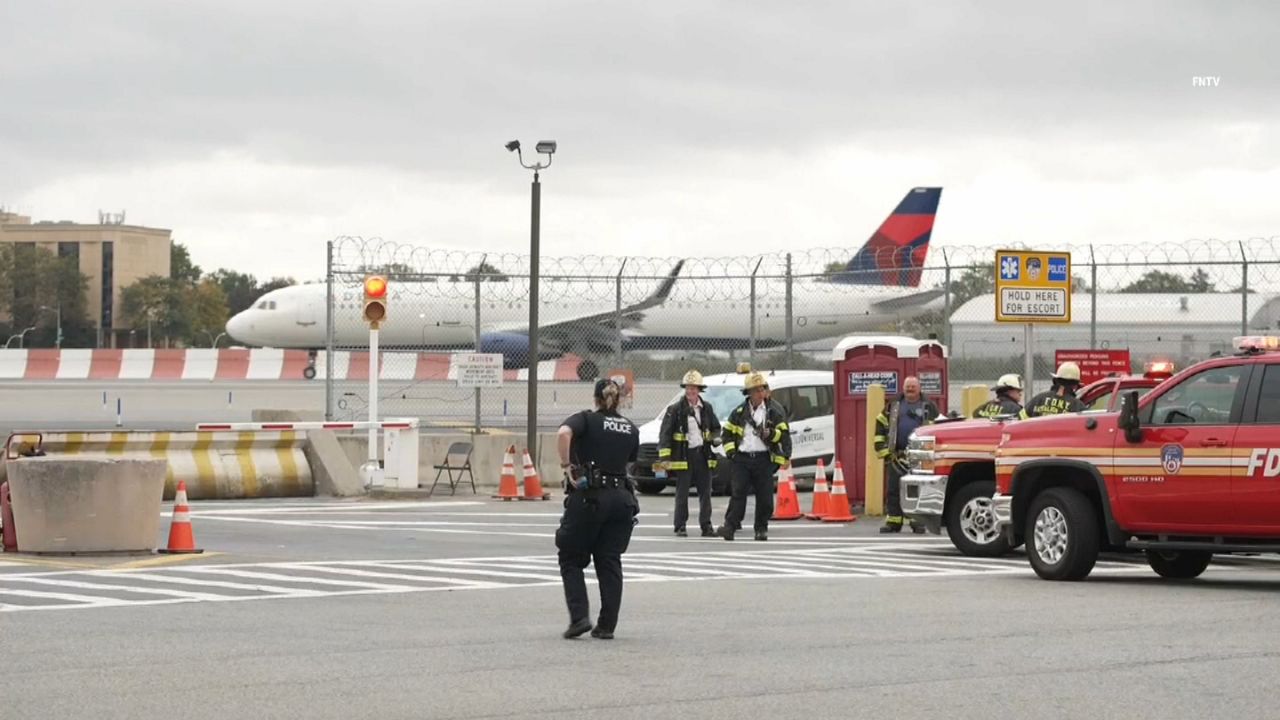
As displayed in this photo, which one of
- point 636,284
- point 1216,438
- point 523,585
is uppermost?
point 636,284

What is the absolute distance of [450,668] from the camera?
33.7 feet

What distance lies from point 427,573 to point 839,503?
25.9ft

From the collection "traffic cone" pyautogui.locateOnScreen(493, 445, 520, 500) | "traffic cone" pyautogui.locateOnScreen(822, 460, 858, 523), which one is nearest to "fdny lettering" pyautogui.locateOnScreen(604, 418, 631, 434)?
"traffic cone" pyautogui.locateOnScreen(822, 460, 858, 523)

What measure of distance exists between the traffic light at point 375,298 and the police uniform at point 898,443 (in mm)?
7969

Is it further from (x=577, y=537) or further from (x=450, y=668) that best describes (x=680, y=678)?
(x=577, y=537)

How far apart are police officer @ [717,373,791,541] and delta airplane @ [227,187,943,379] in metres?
15.6

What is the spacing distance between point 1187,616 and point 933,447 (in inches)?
240

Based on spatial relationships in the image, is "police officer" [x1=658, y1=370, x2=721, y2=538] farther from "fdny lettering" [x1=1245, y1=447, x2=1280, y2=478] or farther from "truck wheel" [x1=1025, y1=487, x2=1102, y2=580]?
"fdny lettering" [x1=1245, y1=447, x2=1280, y2=478]

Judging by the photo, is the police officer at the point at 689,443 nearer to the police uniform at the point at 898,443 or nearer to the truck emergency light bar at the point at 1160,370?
the police uniform at the point at 898,443

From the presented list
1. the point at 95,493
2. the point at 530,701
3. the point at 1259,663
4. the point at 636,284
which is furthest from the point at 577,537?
the point at 636,284

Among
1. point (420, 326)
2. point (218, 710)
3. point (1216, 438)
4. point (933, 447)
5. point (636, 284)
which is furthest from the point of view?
point (420, 326)

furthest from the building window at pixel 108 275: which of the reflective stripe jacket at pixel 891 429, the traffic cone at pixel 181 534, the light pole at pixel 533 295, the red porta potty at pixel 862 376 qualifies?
the traffic cone at pixel 181 534

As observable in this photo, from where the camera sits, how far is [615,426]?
39.5 ft

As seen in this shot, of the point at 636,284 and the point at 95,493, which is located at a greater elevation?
the point at 636,284
